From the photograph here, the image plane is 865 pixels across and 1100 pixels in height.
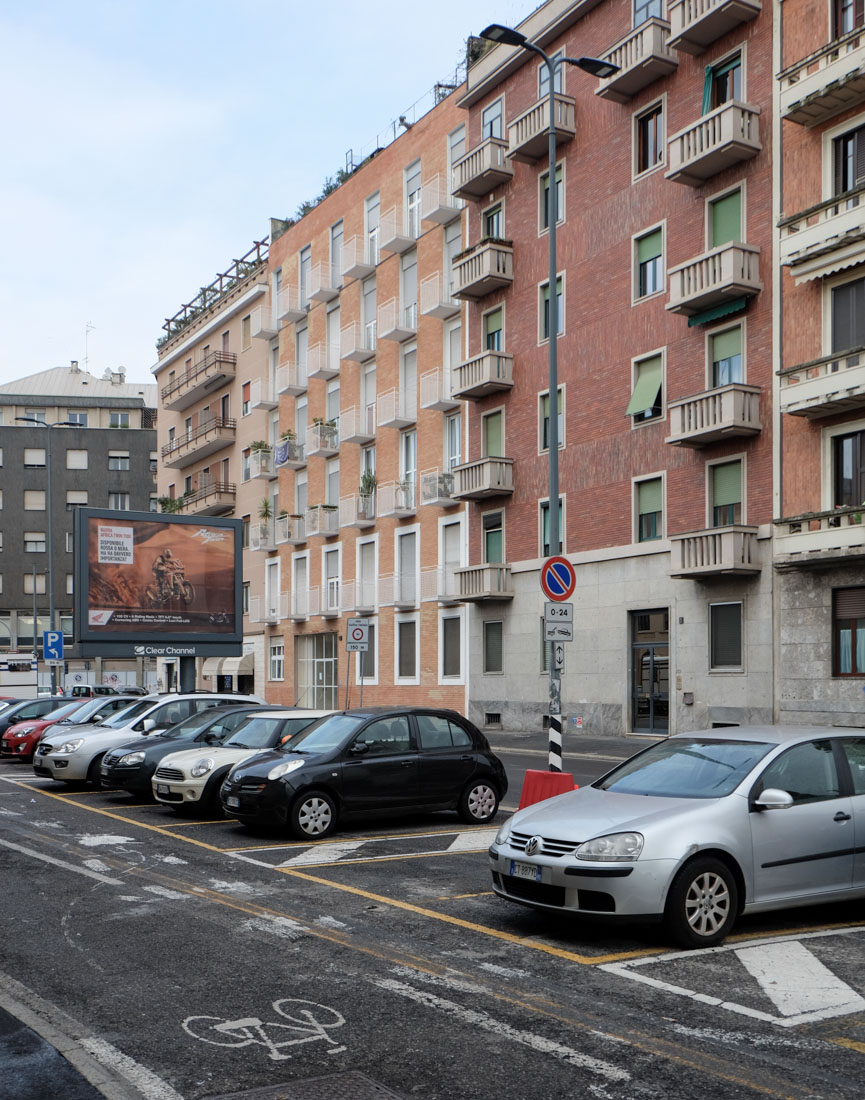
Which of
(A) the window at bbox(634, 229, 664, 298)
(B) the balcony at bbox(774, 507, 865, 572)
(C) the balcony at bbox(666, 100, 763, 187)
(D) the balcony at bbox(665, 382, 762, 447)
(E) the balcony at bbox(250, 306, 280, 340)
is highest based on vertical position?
(E) the balcony at bbox(250, 306, 280, 340)

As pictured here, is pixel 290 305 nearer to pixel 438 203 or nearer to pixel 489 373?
pixel 438 203

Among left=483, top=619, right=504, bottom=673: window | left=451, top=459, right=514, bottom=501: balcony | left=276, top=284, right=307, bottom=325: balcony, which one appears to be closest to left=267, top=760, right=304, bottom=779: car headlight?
left=451, top=459, right=514, bottom=501: balcony

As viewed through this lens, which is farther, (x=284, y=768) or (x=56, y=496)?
(x=56, y=496)

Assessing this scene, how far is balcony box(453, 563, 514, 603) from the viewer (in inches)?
1404

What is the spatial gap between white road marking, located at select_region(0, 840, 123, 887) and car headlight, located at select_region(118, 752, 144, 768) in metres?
3.91

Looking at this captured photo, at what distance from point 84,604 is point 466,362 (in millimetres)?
12982

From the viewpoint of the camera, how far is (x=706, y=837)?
808 cm

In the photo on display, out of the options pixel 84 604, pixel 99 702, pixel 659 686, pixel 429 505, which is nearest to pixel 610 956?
pixel 99 702

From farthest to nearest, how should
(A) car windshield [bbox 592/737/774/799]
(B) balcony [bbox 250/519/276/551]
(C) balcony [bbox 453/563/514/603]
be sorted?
(B) balcony [bbox 250/519/276/551] → (C) balcony [bbox 453/563/514/603] → (A) car windshield [bbox 592/737/774/799]

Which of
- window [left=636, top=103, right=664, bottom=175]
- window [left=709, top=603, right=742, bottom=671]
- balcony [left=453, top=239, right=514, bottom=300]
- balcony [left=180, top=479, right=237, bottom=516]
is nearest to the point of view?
window [left=709, top=603, right=742, bottom=671]

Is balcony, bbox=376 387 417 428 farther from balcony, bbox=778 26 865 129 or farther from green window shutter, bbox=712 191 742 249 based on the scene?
balcony, bbox=778 26 865 129

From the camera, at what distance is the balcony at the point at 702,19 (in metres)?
27.8

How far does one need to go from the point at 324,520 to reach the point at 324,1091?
41201 mm

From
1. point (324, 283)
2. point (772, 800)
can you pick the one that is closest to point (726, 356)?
point (772, 800)
